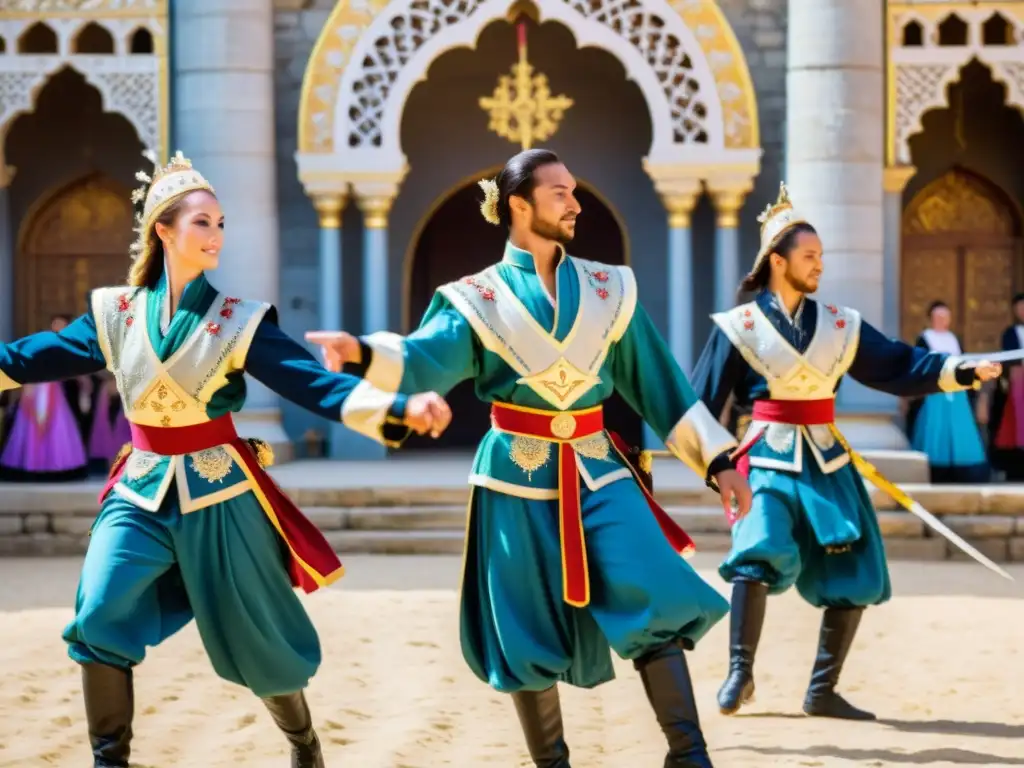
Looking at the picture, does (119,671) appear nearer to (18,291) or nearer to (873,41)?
(873,41)

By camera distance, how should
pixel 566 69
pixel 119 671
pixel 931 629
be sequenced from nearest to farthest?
pixel 119 671 < pixel 931 629 < pixel 566 69

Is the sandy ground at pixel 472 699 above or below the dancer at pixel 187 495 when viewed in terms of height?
below

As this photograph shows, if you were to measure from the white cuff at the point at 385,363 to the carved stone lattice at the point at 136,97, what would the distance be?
8636mm

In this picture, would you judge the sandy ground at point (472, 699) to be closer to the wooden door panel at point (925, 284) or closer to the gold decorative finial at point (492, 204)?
the gold decorative finial at point (492, 204)

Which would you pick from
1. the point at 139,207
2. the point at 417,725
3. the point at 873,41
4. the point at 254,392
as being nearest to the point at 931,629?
the point at 417,725

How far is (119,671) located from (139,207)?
36.5 ft

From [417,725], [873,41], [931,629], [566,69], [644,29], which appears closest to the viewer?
[417,725]

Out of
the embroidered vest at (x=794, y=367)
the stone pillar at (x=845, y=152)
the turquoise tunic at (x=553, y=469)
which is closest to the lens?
the turquoise tunic at (x=553, y=469)

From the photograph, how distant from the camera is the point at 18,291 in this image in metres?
14.8

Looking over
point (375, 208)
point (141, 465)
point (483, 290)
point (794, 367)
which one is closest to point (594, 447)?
point (483, 290)

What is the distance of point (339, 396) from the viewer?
13.6ft

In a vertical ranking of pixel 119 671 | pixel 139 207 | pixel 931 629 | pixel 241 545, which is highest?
pixel 139 207

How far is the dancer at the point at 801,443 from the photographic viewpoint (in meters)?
5.73

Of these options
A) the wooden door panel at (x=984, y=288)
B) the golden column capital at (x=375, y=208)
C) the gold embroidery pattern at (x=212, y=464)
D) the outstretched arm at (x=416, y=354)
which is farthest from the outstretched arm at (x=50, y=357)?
the wooden door panel at (x=984, y=288)
